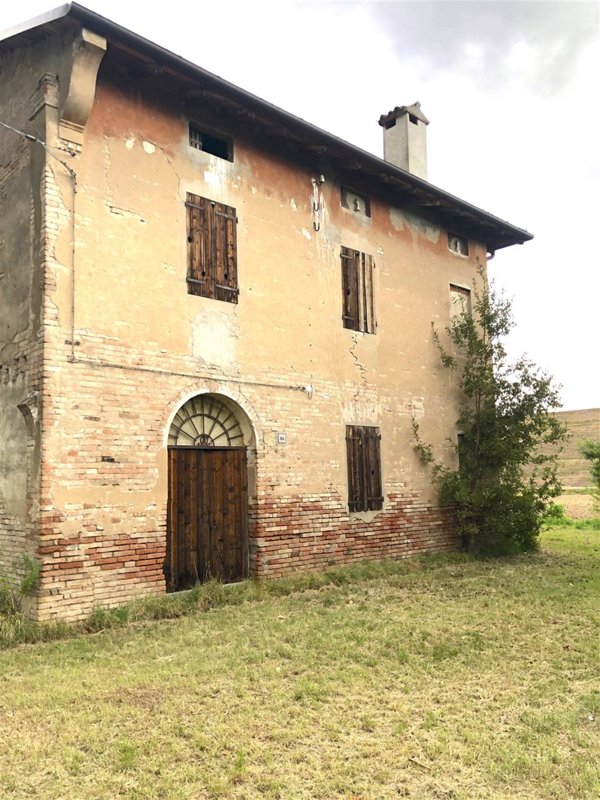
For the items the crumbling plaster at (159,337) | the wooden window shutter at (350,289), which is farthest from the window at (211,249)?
the wooden window shutter at (350,289)

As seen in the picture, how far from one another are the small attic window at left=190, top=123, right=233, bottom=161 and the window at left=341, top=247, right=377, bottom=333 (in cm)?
274

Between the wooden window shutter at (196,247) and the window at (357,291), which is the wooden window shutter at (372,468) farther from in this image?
the wooden window shutter at (196,247)

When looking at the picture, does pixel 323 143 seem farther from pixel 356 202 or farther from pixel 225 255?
pixel 225 255

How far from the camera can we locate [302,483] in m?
10.2

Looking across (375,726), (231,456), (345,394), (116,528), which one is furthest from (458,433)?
(375,726)

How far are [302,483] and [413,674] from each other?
4.93 m

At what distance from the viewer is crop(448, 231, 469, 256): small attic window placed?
46.1ft

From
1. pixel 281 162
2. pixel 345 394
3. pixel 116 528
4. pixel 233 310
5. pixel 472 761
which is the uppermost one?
pixel 281 162

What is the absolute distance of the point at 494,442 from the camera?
12828 mm

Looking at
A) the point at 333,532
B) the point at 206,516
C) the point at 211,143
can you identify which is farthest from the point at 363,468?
the point at 211,143

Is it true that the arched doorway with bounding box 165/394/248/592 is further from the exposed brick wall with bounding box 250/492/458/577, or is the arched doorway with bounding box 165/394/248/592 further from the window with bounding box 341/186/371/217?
the window with bounding box 341/186/371/217

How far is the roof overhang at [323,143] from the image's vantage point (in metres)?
7.68

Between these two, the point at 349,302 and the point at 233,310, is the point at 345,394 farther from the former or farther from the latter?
the point at 233,310

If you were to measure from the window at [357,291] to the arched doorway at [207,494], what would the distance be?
10.4 ft
